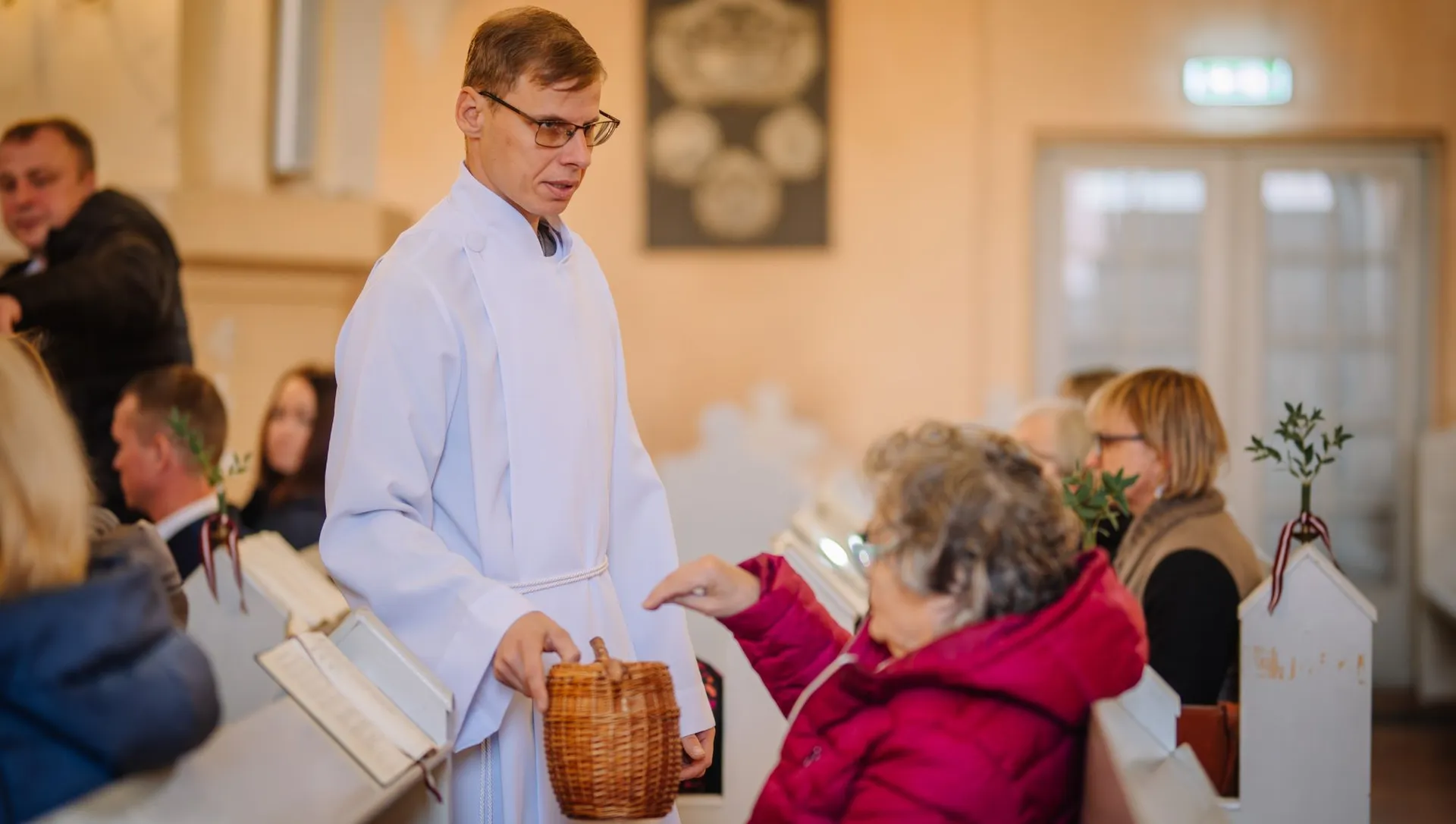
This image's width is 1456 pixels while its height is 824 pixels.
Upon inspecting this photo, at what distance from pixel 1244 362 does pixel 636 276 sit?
278 cm

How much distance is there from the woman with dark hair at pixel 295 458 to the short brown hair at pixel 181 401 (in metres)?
0.90

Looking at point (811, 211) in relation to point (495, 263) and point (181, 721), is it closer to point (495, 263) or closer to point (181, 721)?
point (495, 263)

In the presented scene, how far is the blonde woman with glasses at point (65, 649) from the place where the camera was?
1327 millimetres

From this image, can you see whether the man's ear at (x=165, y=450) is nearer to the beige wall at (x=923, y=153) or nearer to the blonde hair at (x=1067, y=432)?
the blonde hair at (x=1067, y=432)

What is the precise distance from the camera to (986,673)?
1544 mm

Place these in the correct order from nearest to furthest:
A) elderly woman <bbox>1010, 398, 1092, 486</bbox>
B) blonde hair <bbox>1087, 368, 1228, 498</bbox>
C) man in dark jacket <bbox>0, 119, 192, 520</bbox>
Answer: blonde hair <bbox>1087, 368, 1228, 498</bbox> < man in dark jacket <bbox>0, 119, 192, 520</bbox> < elderly woman <bbox>1010, 398, 1092, 486</bbox>

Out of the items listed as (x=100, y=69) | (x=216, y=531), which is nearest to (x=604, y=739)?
(x=216, y=531)

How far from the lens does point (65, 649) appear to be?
4.39ft

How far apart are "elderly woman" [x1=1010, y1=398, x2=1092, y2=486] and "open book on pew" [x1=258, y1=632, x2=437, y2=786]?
273 cm

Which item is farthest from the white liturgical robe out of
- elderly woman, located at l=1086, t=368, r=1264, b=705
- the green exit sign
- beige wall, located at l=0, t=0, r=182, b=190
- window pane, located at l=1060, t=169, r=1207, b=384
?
the green exit sign

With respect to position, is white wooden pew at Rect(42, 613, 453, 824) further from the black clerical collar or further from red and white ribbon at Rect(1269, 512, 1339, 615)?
red and white ribbon at Rect(1269, 512, 1339, 615)

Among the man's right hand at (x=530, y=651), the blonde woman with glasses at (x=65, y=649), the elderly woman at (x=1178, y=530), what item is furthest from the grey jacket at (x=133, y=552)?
the elderly woman at (x=1178, y=530)

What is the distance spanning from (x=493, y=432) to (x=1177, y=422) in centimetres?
181

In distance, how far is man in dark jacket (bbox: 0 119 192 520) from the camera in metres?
3.82
